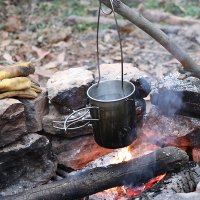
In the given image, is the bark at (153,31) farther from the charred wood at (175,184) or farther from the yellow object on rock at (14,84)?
the yellow object on rock at (14,84)

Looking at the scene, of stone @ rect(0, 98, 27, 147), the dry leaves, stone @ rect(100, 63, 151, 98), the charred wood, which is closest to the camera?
the charred wood

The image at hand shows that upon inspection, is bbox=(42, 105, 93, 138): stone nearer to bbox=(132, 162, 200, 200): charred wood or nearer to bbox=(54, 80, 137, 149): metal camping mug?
bbox=(54, 80, 137, 149): metal camping mug

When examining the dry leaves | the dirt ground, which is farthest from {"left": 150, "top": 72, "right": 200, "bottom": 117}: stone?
the dry leaves

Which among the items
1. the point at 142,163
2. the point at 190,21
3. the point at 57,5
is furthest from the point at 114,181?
the point at 57,5

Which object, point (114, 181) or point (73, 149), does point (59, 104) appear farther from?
point (114, 181)

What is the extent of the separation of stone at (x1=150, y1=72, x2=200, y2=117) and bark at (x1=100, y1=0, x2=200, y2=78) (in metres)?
0.20

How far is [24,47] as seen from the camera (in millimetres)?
6980

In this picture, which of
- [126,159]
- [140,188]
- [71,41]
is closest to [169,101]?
[126,159]

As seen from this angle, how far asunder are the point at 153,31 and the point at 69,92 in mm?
970

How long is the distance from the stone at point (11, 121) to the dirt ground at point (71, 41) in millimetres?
2436

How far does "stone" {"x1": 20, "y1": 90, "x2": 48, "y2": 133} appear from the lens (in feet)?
11.7

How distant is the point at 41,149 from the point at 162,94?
1.17 meters

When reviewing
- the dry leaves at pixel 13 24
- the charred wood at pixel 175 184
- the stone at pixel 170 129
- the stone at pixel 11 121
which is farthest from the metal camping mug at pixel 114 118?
the dry leaves at pixel 13 24

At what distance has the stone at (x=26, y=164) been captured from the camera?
336cm
